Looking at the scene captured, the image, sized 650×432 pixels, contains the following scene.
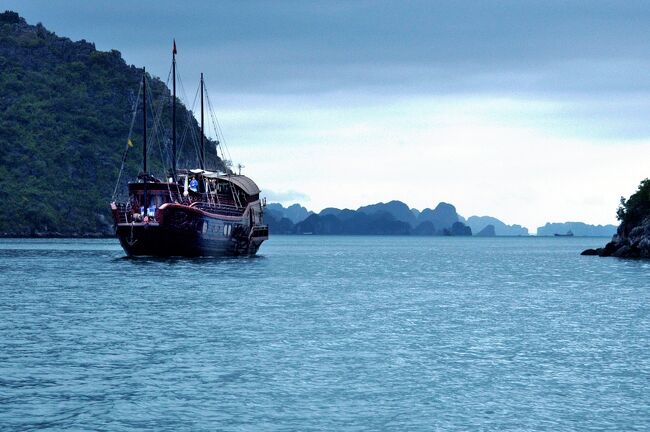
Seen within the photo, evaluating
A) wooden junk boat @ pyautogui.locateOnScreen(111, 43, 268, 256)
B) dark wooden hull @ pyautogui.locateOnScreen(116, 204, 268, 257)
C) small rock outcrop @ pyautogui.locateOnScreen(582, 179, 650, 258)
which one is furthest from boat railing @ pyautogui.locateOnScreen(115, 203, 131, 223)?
small rock outcrop @ pyautogui.locateOnScreen(582, 179, 650, 258)

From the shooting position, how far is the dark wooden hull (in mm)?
86250

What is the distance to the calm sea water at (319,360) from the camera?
2247cm

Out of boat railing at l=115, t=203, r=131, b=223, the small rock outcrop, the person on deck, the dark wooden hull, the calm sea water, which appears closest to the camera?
the calm sea water

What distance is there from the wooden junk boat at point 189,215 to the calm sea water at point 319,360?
25544 millimetres

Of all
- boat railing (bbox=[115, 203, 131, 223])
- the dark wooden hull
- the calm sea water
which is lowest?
the calm sea water

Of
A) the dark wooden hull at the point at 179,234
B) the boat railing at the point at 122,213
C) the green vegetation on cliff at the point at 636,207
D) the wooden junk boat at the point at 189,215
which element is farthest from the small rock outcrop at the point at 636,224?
the boat railing at the point at 122,213

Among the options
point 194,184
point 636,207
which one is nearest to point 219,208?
point 194,184

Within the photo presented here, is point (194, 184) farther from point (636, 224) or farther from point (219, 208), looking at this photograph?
point (636, 224)

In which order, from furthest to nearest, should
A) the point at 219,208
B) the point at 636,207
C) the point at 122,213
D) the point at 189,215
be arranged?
the point at 636,207, the point at 219,208, the point at 122,213, the point at 189,215

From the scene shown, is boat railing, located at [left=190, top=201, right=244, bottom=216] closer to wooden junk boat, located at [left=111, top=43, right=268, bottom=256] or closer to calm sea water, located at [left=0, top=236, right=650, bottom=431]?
wooden junk boat, located at [left=111, top=43, right=268, bottom=256]

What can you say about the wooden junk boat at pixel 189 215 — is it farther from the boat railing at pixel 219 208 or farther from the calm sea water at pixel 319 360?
the calm sea water at pixel 319 360

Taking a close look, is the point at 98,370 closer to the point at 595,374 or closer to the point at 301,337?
the point at 301,337

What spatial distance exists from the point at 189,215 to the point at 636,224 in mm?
66397

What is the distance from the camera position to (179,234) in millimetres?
86688
